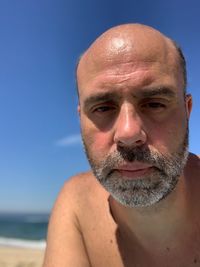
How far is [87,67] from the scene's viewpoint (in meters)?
1.67

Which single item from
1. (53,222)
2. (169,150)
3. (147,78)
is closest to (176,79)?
(147,78)

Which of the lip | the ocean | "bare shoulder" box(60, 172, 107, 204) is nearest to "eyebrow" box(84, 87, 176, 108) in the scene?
the lip

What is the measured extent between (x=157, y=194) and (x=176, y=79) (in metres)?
0.45

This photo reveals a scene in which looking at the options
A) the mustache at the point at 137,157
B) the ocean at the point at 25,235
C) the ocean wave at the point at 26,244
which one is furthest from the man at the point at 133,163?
the ocean at the point at 25,235

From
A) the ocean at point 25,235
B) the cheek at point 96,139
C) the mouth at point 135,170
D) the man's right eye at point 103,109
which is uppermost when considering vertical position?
the man's right eye at point 103,109

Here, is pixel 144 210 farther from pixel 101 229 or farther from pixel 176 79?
pixel 176 79

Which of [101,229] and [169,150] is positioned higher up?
[169,150]

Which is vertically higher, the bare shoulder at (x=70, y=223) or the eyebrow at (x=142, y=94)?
the eyebrow at (x=142, y=94)

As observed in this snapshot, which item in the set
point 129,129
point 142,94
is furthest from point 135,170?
point 142,94

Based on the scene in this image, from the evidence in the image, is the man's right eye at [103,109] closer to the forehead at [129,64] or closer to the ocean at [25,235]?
the forehead at [129,64]

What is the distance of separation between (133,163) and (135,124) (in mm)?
135

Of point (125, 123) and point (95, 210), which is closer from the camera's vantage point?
point (125, 123)

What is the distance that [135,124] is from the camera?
4.59 feet

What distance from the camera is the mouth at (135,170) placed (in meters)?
1.40
